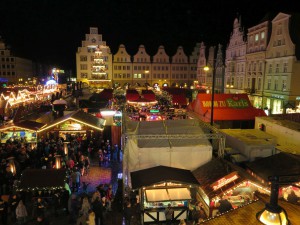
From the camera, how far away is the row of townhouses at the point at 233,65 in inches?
1040

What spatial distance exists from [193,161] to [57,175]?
16.8 feet

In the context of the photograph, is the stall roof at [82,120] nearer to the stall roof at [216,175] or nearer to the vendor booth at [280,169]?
the stall roof at [216,175]

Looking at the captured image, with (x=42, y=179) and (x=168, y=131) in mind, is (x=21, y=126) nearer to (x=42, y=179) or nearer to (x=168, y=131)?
(x=42, y=179)

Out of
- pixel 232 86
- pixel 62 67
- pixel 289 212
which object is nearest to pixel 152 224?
pixel 289 212

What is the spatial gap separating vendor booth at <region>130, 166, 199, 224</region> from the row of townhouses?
659 cm

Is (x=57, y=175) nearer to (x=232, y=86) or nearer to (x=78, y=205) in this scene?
(x=78, y=205)

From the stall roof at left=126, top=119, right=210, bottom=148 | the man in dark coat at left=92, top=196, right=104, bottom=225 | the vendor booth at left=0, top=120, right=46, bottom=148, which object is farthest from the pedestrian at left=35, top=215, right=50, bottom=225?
the vendor booth at left=0, top=120, right=46, bottom=148

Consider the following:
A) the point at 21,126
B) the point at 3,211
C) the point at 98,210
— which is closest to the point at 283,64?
the point at 21,126

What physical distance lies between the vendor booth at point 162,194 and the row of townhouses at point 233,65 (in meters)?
6.59

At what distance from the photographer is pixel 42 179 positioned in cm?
991

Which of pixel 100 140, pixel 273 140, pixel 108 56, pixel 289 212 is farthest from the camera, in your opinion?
pixel 108 56

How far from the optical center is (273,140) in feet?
42.1

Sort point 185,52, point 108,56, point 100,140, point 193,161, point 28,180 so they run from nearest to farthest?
point 28,180, point 193,161, point 100,140, point 108,56, point 185,52

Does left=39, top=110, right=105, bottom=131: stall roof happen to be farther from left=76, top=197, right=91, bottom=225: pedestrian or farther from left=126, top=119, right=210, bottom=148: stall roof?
left=76, top=197, right=91, bottom=225: pedestrian
